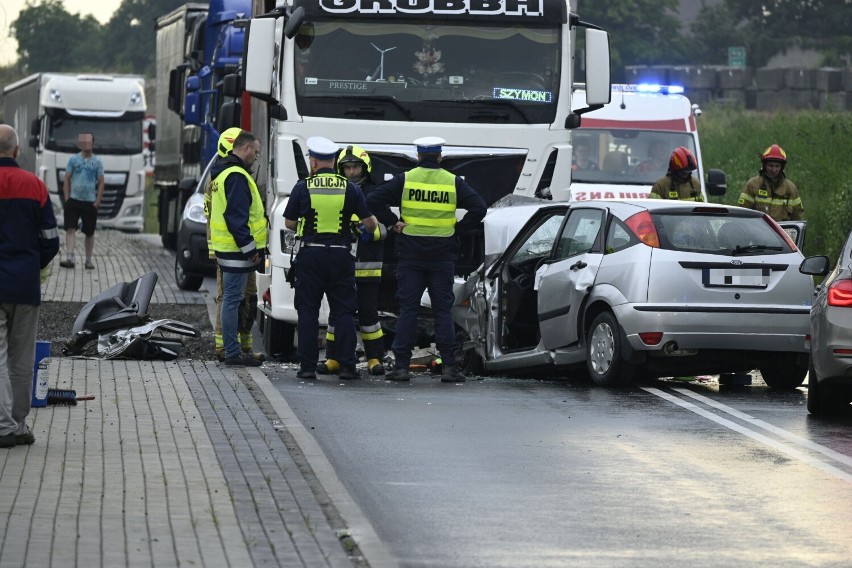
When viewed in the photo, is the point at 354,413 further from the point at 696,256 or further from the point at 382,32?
the point at 382,32

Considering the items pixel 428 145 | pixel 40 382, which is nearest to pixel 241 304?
pixel 428 145

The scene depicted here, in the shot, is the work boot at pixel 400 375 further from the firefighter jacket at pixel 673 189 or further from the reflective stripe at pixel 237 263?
the firefighter jacket at pixel 673 189

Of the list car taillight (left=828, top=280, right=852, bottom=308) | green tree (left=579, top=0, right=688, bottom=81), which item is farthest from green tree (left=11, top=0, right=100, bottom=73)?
car taillight (left=828, top=280, right=852, bottom=308)

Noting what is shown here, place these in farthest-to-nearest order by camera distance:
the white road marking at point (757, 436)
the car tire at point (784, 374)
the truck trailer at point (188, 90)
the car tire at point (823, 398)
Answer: the truck trailer at point (188, 90), the car tire at point (784, 374), the car tire at point (823, 398), the white road marking at point (757, 436)

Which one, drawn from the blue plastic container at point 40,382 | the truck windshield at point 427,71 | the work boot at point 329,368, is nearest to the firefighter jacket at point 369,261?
the work boot at point 329,368

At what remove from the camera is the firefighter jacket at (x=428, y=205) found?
1414cm

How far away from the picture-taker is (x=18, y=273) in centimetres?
977

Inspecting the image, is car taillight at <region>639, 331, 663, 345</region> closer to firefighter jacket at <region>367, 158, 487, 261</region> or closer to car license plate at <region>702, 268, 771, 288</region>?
car license plate at <region>702, 268, 771, 288</region>

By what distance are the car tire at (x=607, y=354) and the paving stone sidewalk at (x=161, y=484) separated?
2.60m

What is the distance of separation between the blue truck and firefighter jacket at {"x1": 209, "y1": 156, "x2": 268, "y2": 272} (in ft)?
18.3

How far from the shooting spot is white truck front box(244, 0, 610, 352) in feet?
51.6

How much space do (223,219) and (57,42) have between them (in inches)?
4006

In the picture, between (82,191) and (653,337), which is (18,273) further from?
(82,191)

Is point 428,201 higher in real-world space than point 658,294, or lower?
higher
